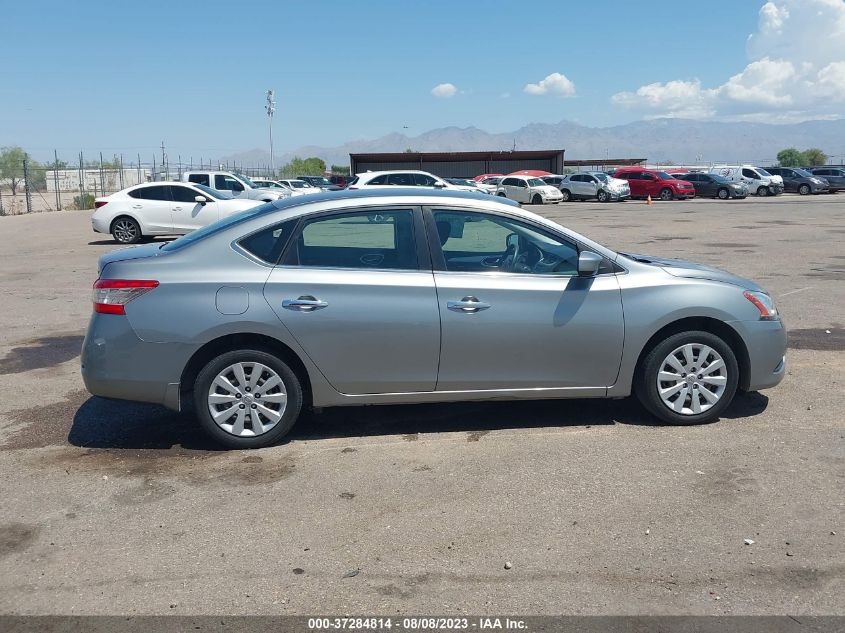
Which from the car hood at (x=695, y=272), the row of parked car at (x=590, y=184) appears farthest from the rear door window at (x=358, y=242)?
the row of parked car at (x=590, y=184)

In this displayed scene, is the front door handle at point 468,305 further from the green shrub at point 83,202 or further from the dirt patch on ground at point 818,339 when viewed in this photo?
the green shrub at point 83,202

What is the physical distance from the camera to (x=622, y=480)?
197 inches

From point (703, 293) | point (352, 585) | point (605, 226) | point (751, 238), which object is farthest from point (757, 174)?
point (352, 585)

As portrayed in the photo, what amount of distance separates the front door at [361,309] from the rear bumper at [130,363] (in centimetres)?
79

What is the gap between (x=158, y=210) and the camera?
824 inches

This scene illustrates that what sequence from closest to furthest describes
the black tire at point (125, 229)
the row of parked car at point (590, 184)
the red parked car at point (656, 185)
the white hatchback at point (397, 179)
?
the black tire at point (125, 229)
the white hatchback at point (397, 179)
the row of parked car at point (590, 184)
the red parked car at point (656, 185)

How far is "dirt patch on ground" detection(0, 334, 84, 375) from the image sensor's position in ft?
26.3

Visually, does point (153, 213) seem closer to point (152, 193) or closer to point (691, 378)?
point (152, 193)

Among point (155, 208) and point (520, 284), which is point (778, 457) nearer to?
point (520, 284)

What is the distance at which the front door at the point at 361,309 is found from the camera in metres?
5.52

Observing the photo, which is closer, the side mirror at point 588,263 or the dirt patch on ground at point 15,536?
the dirt patch on ground at point 15,536

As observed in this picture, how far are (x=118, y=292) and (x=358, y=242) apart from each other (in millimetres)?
1632

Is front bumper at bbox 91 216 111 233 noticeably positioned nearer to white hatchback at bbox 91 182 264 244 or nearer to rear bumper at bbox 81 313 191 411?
white hatchback at bbox 91 182 264 244

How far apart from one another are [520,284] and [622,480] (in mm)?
1487
